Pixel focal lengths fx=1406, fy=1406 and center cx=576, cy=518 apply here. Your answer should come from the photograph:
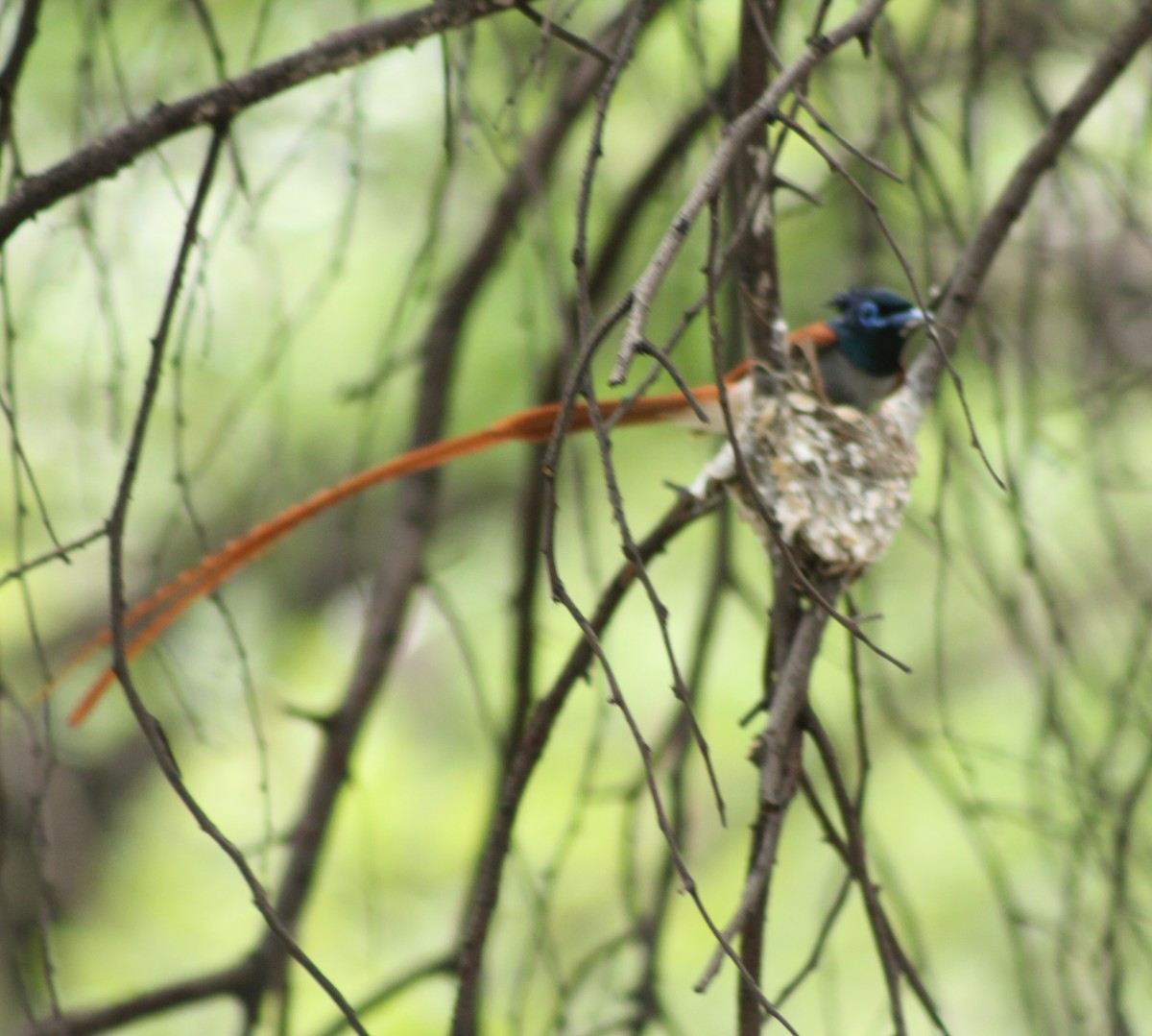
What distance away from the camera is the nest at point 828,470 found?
2.51m

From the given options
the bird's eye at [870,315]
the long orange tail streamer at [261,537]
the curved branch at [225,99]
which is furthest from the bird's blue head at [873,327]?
the curved branch at [225,99]

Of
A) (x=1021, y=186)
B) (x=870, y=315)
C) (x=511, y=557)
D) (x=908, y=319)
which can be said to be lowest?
(x=1021, y=186)

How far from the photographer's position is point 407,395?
5695 mm

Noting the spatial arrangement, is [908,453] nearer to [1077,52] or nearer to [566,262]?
[1077,52]

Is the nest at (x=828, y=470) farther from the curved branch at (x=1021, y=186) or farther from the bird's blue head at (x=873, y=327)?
the bird's blue head at (x=873, y=327)

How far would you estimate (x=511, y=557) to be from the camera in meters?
5.32

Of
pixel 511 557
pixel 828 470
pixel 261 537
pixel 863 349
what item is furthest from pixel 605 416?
pixel 511 557

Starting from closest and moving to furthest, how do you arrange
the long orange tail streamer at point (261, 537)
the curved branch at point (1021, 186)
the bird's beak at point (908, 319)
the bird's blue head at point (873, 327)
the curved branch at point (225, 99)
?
the curved branch at point (225, 99)
the long orange tail streamer at point (261, 537)
the curved branch at point (1021, 186)
the bird's beak at point (908, 319)
the bird's blue head at point (873, 327)

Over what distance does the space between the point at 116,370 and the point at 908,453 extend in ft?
4.93

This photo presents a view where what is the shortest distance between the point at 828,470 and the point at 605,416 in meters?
0.52

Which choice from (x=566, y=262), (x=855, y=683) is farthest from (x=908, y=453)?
(x=566, y=262)

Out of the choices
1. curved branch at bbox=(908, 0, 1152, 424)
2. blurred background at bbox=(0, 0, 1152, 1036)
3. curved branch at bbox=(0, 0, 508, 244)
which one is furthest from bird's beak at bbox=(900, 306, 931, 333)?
curved branch at bbox=(0, 0, 508, 244)

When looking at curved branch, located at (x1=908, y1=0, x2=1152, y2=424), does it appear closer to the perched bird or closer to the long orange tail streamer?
the long orange tail streamer

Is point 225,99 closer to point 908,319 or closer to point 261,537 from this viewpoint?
point 261,537
